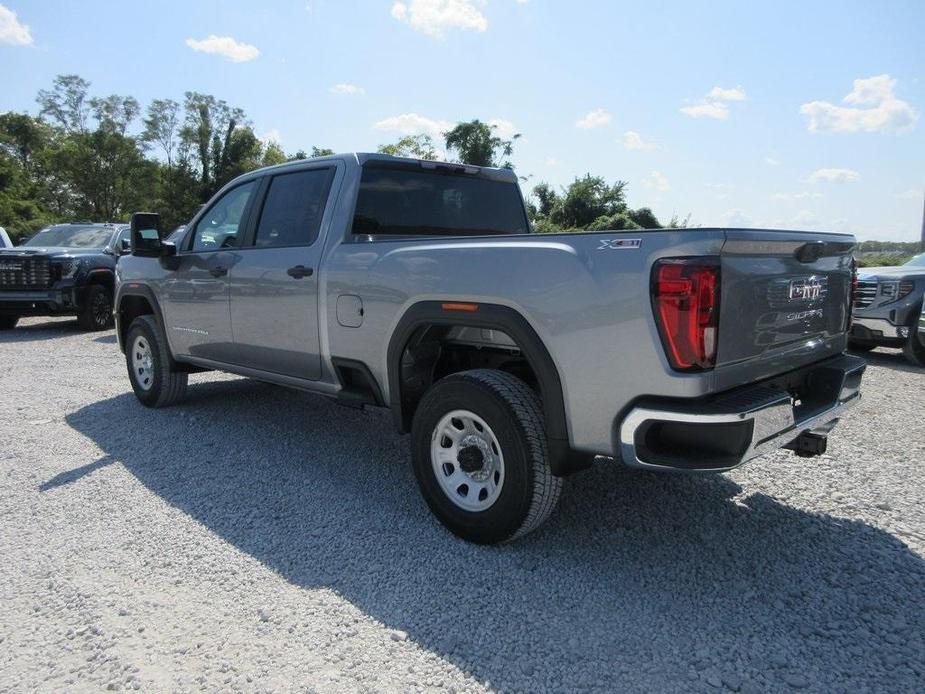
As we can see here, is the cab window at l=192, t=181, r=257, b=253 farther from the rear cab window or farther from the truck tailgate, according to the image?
the truck tailgate

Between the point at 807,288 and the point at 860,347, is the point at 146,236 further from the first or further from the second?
the point at 860,347

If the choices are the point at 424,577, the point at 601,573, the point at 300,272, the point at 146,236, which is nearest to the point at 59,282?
the point at 146,236

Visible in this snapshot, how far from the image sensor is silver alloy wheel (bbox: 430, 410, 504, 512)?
310 cm

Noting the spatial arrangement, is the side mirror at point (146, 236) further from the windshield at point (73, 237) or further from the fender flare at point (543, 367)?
the windshield at point (73, 237)

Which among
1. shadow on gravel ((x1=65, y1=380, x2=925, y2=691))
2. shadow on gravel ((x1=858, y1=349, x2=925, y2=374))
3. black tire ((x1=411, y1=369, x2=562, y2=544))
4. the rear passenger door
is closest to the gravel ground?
shadow on gravel ((x1=65, y1=380, x2=925, y2=691))

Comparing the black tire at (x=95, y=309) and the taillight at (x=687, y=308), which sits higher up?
the taillight at (x=687, y=308)

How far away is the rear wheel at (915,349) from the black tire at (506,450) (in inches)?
284

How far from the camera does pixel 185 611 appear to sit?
267cm

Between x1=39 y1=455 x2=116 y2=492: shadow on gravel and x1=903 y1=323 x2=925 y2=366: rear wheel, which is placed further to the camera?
x1=903 y1=323 x2=925 y2=366: rear wheel

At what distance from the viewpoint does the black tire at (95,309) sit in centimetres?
1124

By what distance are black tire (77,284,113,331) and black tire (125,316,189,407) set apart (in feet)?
20.0

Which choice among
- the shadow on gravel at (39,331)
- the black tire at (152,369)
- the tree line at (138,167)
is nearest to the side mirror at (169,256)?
the black tire at (152,369)

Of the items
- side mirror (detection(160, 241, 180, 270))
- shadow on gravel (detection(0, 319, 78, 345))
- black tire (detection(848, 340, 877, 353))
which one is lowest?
shadow on gravel (detection(0, 319, 78, 345))

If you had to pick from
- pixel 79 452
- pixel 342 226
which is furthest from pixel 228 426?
pixel 342 226
